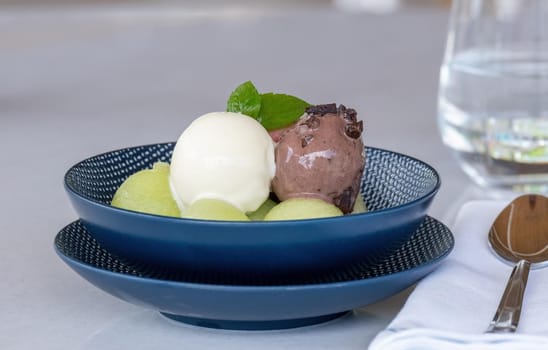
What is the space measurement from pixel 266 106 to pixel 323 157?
84 mm

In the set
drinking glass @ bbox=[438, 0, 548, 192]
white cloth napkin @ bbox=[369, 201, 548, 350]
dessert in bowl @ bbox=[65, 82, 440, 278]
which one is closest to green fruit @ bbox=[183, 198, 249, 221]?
dessert in bowl @ bbox=[65, 82, 440, 278]

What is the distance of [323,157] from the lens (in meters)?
0.67

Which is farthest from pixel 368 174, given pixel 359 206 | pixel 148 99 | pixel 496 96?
pixel 148 99

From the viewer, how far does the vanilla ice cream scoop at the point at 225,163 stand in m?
0.68

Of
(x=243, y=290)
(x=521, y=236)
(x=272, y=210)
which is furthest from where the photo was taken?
(x=521, y=236)

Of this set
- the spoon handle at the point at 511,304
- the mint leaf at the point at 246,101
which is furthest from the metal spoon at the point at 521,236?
the mint leaf at the point at 246,101

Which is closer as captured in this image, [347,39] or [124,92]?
[124,92]

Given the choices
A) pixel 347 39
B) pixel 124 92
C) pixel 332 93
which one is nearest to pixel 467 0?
pixel 332 93

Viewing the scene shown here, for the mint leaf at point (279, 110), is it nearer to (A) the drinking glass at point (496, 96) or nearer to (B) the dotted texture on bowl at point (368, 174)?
(B) the dotted texture on bowl at point (368, 174)

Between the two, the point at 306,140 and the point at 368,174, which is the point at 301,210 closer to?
the point at 306,140

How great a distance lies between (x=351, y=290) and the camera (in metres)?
0.59

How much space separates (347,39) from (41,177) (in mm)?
1135

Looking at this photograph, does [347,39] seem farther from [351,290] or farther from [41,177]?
[351,290]

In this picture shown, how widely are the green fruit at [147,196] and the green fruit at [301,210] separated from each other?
0.08 meters
